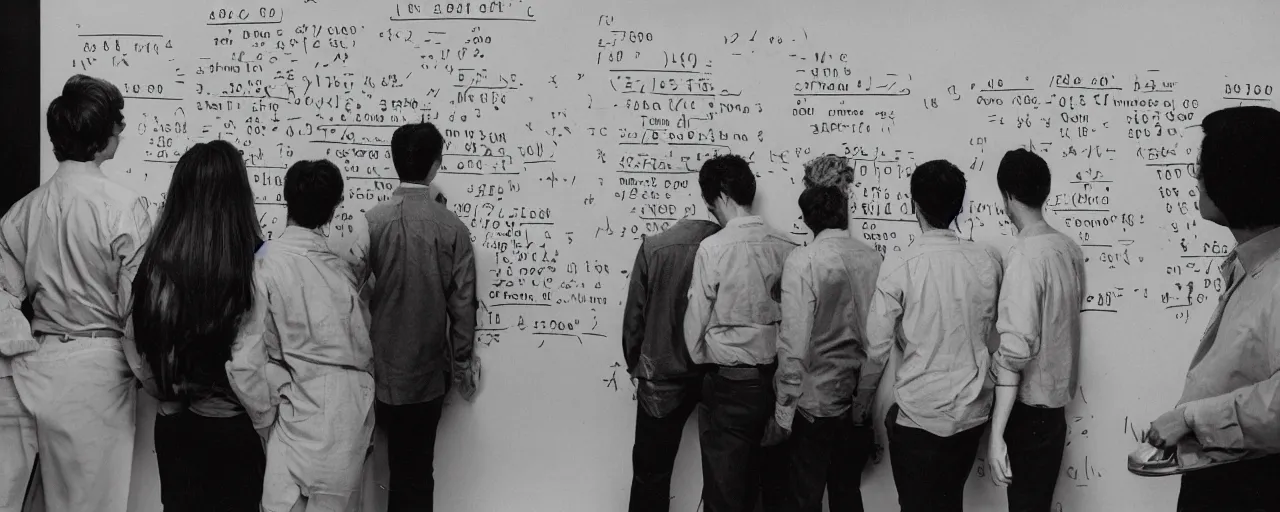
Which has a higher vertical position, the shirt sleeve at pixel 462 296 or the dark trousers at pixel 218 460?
the shirt sleeve at pixel 462 296

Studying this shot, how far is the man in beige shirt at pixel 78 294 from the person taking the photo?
10.1 ft

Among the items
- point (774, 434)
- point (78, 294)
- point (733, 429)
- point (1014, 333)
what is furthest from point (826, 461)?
point (78, 294)

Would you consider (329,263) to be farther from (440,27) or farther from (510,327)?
(440,27)

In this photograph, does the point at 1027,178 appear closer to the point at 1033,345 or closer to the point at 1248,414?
the point at 1033,345

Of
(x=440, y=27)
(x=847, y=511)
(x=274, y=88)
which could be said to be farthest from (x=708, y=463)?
(x=274, y=88)

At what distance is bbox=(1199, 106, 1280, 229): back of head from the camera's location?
1765 millimetres

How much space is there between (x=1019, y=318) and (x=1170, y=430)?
1.29 m

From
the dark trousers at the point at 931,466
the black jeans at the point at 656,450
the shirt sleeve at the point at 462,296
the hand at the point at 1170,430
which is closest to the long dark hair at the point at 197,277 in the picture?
the shirt sleeve at the point at 462,296

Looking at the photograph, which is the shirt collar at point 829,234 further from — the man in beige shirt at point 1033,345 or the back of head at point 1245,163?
Result: the back of head at point 1245,163

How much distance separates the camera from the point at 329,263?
112 inches

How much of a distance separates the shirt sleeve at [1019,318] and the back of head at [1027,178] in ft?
0.86

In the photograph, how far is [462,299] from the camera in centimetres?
351

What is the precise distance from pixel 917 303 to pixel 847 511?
0.87 m

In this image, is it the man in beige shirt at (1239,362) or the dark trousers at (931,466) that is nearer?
the man in beige shirt at (1239,362)
